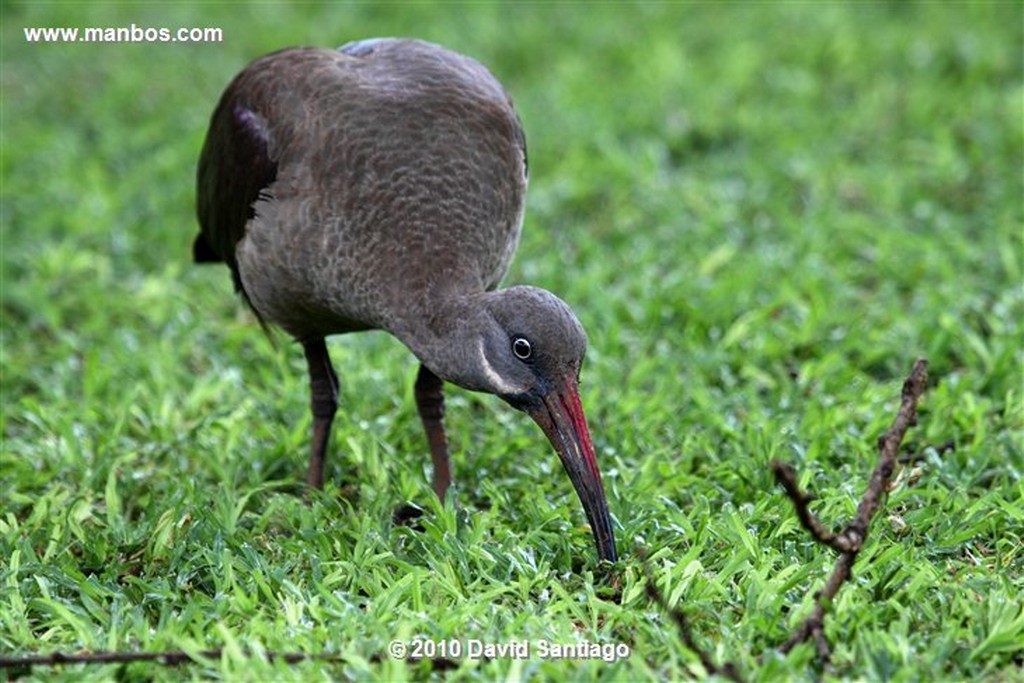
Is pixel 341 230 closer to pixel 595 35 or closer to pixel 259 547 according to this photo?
pixel 259 547

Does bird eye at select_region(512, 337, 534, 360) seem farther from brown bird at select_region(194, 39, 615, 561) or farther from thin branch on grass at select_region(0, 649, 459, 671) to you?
thin branch on grass at select_region(0, 649, 459, 671)

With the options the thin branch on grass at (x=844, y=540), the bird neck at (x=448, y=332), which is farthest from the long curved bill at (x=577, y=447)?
the thin branch on grass at (x=844, y=540)

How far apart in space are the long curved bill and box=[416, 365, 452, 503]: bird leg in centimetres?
96

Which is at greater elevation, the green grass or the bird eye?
the bird eye

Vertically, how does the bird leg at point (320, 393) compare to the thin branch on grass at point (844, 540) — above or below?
below

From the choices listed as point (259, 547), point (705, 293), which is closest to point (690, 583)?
point (259, 547)

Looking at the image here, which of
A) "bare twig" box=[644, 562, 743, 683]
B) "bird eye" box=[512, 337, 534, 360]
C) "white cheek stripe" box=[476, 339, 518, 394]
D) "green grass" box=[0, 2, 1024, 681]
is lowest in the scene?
"green grass" box=[0, 2, 1024, 681]

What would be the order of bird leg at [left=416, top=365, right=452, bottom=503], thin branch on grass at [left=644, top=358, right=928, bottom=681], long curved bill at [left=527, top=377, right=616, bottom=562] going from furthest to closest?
bird leg at [left=416, top=365, right=452, bottom=503] → long curved bill at [left=527, top=377, right=616, bottom=562] → thin branch on grass at [left=644, top=358, right=928, bottom=681]

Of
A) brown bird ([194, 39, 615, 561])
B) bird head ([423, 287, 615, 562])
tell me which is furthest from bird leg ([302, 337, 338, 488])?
bird head ([423, 287, 615, 562])

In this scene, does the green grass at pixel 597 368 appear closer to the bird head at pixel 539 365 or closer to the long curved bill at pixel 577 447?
the long curved bill at pixel 577 447

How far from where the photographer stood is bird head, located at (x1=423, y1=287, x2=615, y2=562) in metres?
4.26

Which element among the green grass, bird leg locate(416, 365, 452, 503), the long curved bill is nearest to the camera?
the green grass

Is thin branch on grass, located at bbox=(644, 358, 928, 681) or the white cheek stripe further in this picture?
the white cheek stripe

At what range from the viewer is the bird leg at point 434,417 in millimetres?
5344
